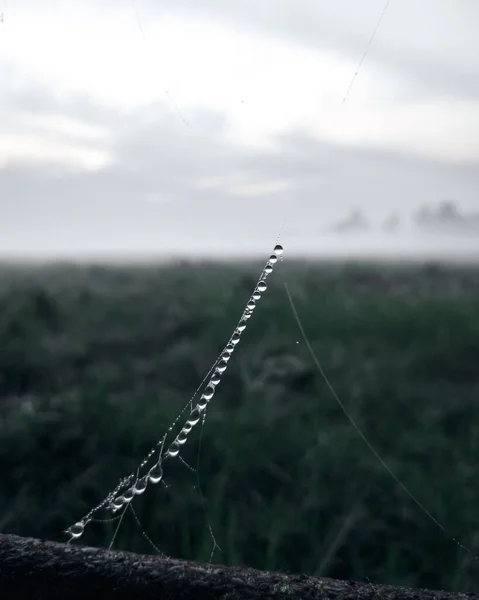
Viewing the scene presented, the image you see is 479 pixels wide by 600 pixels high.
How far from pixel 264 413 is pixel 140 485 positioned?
273mm

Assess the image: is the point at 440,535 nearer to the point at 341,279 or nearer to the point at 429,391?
the point at 429,391

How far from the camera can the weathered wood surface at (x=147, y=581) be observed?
80 centimetres

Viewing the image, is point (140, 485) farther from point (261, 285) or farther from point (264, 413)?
point (261, 285)

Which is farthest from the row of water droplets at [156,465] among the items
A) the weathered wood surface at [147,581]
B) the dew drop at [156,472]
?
the weathered wood surface at [147,581]

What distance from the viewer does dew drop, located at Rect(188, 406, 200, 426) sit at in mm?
1154

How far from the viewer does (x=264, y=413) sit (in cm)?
124

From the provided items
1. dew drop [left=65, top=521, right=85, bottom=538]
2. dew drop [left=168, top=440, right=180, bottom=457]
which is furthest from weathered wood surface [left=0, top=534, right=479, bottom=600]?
dew drop [left=168, top=440, right=180, bottom=457]

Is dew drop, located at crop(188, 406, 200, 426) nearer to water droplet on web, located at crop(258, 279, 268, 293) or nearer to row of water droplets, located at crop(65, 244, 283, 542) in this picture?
row of water droplets, located at crop(65, 244, 283, 542)

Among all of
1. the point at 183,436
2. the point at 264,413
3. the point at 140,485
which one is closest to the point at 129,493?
the point at 140,485

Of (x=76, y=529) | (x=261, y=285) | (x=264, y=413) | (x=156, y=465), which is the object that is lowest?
(x=76, y=529)

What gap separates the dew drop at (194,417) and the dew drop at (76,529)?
25 cm

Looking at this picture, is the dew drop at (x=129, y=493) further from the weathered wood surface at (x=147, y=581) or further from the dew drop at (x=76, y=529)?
the weathered wood surface at (x=147, y=581)

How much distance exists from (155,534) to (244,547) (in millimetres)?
161

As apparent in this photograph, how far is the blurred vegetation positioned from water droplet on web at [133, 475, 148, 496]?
0.03 metres
